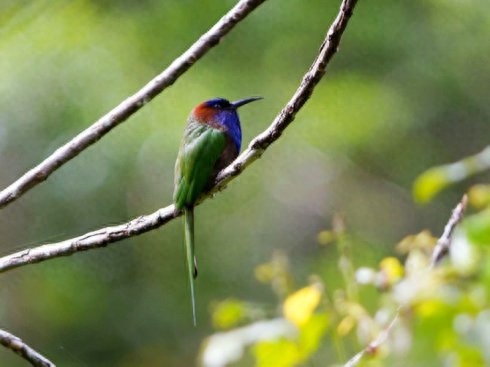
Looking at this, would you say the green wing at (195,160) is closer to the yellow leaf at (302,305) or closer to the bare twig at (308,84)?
the bare twig at (308,84)

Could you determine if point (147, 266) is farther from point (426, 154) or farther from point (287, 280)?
point (287, 280)

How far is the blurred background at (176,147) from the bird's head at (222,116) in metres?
2.58

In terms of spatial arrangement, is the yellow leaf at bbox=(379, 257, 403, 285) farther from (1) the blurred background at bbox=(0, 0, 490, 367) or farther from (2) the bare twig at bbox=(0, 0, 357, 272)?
(1) the blurred background at bbox=(0, 0, 490, 367)

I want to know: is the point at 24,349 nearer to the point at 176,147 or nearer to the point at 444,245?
the point at 444,245

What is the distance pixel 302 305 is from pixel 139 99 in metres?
0.88

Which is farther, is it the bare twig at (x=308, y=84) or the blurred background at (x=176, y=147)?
the blurred background at (x=176, y=147)

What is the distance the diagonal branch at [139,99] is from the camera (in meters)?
1.82

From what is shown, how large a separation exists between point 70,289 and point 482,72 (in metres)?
2.72

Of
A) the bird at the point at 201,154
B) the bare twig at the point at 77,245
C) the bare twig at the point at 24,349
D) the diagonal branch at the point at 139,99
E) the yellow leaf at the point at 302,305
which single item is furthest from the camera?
the bird at the point at 201,154

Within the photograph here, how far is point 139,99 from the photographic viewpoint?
6.29 ft

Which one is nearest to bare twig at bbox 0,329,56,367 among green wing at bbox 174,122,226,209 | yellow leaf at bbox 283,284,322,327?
green wing at bbox 174,122,226,209

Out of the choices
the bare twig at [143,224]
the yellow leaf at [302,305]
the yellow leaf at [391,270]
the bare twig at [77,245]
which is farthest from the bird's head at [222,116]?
the yellow leaf at [302,305]

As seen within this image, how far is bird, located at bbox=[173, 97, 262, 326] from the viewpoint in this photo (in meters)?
2.57

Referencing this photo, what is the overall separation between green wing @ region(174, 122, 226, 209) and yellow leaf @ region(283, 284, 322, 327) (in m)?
1.38
